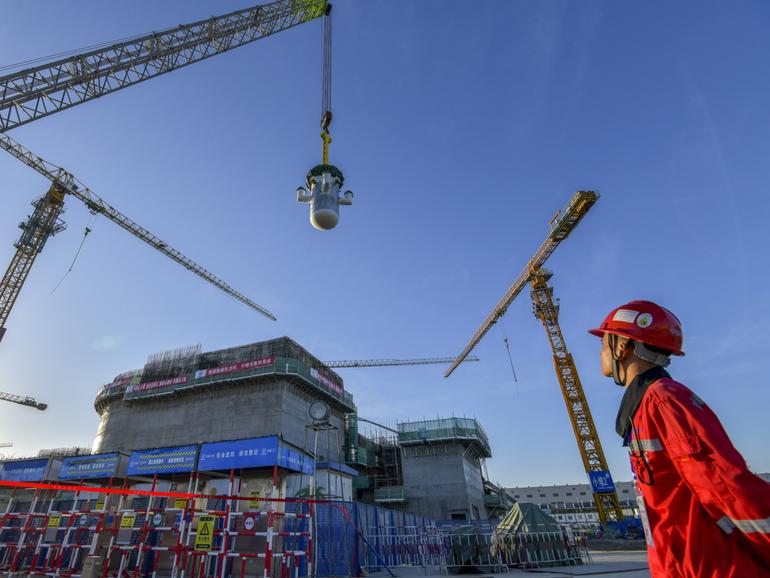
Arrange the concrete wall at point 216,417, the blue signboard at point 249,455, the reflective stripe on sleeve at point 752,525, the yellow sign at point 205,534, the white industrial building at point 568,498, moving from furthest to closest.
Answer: the white industrial building at point 568,498
the concrete wall at point 216,417
the blue signboard at point 249,455
the yellow sign at point 205,534
the reflective stripe on sleeve at point 752,525

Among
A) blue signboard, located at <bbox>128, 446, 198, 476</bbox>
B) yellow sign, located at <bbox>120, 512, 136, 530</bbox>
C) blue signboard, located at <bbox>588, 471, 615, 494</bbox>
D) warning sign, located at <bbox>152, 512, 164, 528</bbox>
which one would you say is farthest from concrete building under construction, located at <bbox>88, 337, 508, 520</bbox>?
yellow sign, located at <bbox>120, 512, 136, 530</bbox>

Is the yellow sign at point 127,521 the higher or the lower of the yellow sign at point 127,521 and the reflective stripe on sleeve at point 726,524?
the higher

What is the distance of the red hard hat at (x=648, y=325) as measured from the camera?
2.33 m

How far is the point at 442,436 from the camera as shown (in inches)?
1708

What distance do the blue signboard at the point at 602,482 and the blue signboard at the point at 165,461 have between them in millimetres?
42000

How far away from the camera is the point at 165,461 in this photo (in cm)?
2080

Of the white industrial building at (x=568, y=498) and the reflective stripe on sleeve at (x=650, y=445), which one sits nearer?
the reflective stripe on sleeve at (x=650, y=445)

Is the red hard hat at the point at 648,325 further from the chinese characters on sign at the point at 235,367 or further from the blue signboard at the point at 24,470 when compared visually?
the chinese characters on sign at the point at 235,367

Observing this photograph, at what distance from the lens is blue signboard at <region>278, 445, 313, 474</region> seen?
19045 millimetres

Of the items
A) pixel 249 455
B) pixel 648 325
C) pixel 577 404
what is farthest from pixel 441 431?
pixel 648 325

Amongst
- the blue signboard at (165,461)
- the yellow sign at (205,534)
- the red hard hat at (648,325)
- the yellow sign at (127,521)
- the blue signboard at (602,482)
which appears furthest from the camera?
the blue signboard at (602,482)

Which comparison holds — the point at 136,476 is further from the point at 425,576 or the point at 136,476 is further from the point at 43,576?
the point at 425,576

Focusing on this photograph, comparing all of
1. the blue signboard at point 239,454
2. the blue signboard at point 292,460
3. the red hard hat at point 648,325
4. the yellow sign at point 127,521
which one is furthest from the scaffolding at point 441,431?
the red hard hat at point 648,325

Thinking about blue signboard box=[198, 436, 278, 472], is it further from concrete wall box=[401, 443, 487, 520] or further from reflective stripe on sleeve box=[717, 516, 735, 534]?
concrete wall box=[401, 443, 487, 520]
